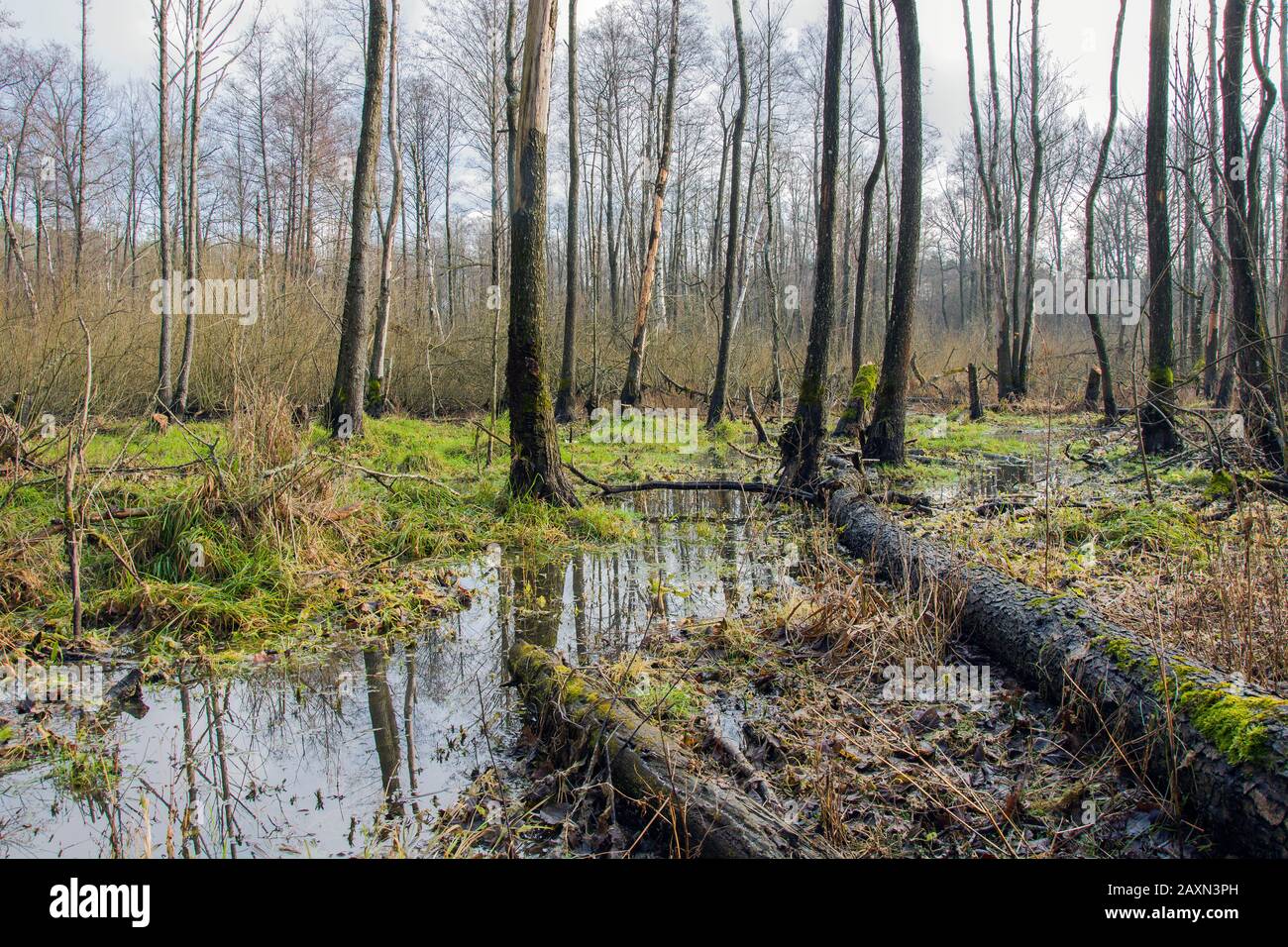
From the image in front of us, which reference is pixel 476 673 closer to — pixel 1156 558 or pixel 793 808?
pixel 793 808

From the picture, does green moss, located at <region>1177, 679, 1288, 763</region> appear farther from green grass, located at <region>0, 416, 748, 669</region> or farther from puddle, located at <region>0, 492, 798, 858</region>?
green grass, located at <region>0, 416, 748, 669</region>

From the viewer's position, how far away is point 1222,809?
2.73 m

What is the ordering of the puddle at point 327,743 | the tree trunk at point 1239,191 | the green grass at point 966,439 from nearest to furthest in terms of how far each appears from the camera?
the puddle at point 327,743
the tree trunk at point 1239,191
the green grass at point 966,439

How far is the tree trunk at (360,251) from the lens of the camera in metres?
11.1

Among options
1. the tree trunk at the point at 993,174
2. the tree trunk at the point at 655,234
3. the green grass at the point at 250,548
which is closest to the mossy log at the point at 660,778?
the green grass at the point at 250,548

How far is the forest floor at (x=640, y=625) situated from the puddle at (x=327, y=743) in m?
0.03

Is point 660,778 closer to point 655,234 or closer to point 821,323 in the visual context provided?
point 821,323

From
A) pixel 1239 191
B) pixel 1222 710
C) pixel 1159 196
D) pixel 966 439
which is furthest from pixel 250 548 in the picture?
pixel 966 439

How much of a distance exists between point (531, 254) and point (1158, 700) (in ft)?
21.3

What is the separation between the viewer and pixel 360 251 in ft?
37.0

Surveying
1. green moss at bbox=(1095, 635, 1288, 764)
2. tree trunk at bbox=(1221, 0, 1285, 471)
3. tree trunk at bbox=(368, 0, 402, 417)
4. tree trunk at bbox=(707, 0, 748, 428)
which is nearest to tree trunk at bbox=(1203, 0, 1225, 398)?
tree trunk at bbox=(1221, 0, 1285, 471)

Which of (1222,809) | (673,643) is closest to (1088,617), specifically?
(1222,809)

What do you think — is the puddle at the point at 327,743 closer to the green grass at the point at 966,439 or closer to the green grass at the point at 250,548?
the green grass at the point at 250,548
